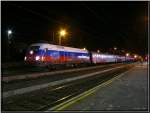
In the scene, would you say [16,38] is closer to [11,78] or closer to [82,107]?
[11,78]

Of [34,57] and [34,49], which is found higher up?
[34,49]

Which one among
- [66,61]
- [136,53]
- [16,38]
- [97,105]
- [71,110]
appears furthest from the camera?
[136,53]

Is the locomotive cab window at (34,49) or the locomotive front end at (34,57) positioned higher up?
the locomotive cab window at (34,49)

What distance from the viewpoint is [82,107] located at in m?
10.8

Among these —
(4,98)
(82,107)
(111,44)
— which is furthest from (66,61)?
(111,44)

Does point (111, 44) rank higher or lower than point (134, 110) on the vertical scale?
higher

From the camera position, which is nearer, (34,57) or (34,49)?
(34,57)

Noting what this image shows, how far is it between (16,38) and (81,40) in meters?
42.8

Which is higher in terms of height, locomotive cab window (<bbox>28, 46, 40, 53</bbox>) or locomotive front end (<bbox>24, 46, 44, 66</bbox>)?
locomotive cab window (<bbox>28, 46, 40, 53</bbox>)

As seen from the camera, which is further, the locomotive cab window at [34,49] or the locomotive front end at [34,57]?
the locomotive cab window at [34,49]

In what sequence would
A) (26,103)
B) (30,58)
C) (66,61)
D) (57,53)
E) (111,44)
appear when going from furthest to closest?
(111,44)
(66,61)
(57,53)
(30,58)
(26,103)

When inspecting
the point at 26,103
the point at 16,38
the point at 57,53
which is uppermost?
the point at 16,38

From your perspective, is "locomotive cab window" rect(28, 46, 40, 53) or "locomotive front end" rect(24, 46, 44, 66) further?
"locomotive cab window" rect(28, 46, 40, 53)

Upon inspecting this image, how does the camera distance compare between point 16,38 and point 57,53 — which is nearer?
point 57,53
